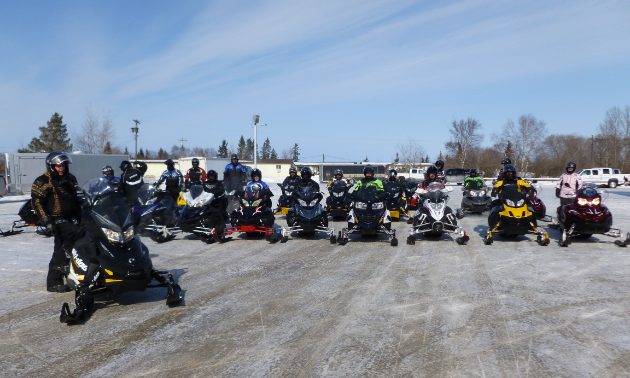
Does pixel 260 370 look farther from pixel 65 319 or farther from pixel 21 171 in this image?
pixel 21 171

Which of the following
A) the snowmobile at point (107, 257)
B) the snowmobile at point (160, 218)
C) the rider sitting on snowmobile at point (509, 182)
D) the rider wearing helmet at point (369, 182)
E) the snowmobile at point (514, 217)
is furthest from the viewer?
the rider wearing helmet at point (369, 182)

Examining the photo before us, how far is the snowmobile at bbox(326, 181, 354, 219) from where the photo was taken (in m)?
15.2

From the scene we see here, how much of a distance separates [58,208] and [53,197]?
7.2 inches

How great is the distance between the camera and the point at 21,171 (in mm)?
27422

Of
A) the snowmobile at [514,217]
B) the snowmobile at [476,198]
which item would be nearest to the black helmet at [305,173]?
the snowmobile at [514,217]

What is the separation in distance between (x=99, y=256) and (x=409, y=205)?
14.9 m

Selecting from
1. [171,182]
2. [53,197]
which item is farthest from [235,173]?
[53,197]

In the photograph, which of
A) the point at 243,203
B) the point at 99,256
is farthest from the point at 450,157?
the point at 99,256

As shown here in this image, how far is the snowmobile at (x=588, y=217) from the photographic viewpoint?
9.98 meters

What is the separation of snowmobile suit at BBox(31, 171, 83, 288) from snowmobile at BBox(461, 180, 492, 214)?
14.9m

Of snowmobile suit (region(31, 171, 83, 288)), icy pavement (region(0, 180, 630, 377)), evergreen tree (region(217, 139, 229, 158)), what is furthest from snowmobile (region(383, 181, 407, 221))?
evergreen tree (region(217, 139, 229, 158))

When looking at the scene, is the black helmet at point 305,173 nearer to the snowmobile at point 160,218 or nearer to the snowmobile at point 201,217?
the snowmobile at point 201,217

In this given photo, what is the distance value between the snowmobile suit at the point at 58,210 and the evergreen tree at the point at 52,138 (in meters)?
61.5

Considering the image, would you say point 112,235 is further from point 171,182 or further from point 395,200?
point 395,200
